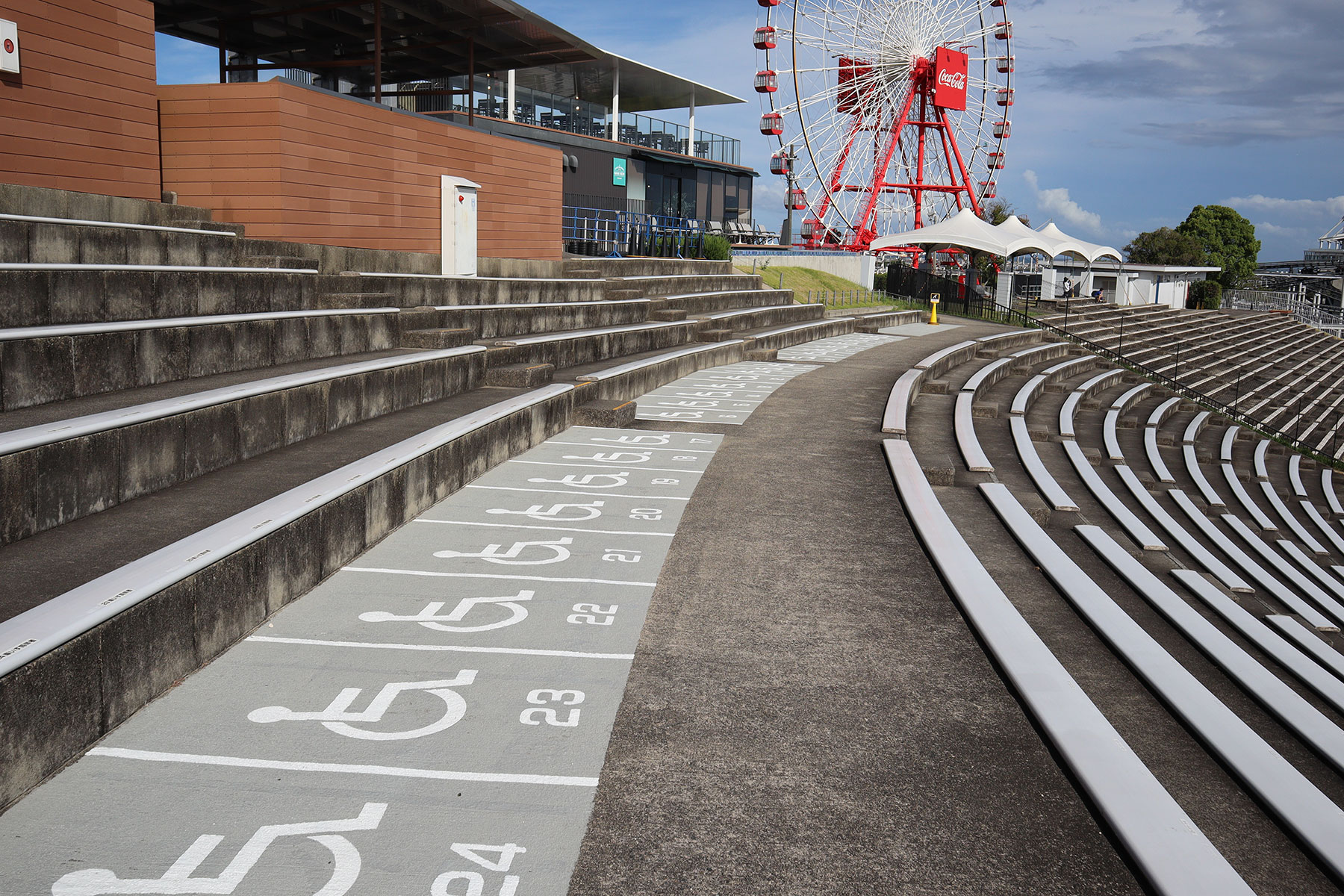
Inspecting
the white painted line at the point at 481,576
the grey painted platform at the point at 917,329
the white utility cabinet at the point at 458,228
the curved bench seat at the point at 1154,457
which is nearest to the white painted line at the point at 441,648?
the white painted line at the point at 481,576

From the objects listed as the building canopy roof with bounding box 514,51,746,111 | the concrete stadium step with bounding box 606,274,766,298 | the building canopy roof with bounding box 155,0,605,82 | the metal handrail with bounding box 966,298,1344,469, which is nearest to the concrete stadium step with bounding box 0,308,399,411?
the building canopy roof with bounding box 155,0,605,82

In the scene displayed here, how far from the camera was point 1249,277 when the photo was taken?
81562 millimetres

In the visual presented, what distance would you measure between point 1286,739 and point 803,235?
1721 inches

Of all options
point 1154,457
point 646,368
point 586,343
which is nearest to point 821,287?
point 1154,457

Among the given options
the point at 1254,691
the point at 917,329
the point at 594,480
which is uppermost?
the point at 917,329

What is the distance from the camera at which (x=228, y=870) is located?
9.00 feet

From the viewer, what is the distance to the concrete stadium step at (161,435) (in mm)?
4316

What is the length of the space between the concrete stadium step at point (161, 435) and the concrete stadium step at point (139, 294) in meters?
0.88

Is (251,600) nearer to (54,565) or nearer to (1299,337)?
(54,565)

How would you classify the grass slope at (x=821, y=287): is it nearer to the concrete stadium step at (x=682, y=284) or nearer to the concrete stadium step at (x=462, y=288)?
the concrete stadium step at (x=682, y=284)

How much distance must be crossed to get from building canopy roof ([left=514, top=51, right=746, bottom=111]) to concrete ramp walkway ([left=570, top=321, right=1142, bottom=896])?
30.3 meters

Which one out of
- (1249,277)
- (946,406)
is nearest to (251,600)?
(946,406)

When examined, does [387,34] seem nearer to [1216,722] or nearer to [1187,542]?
[1187,542]

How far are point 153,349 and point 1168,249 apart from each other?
77.1 m
